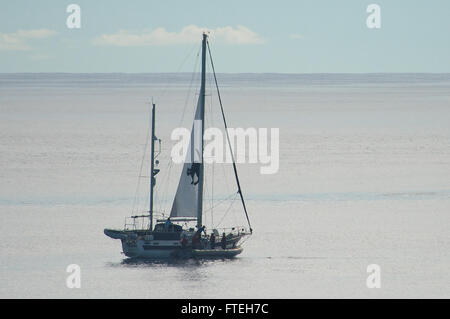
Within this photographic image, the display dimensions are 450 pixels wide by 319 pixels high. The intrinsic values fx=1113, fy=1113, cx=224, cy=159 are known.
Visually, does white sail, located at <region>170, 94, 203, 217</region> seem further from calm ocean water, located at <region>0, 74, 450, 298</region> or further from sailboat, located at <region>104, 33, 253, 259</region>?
calm ocean water, located at <region>0, 74, 450, 298</region>

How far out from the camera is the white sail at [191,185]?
6244 centimetres

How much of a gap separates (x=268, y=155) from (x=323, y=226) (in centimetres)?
5255

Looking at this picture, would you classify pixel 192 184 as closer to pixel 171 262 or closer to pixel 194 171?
pixel 194 171

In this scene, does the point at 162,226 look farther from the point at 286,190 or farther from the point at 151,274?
the point at 286,190

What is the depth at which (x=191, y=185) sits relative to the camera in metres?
63.0

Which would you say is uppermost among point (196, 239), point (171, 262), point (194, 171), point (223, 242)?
point (194, 171)

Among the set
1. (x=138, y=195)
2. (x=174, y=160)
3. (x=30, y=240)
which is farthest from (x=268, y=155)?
(x=30, y=240)

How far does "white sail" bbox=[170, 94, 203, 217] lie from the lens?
62.4 metres

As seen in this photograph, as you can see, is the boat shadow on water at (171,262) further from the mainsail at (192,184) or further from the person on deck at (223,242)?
the mainsail at (192,184)

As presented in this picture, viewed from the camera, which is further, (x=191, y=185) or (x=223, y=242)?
(x=191, y=185)

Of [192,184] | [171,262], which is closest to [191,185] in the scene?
[192,184]

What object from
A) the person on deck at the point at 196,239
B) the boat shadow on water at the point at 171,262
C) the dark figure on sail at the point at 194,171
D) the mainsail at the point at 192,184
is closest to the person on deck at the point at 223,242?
the boat shadow on water at the point at 171,262

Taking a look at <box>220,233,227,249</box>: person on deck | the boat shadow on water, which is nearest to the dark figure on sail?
<box>220,233,227,249</box>: person on deck

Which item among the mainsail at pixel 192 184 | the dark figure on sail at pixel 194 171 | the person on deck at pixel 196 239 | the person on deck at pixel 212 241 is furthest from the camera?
the dark figure on sail at pixel 194 171
